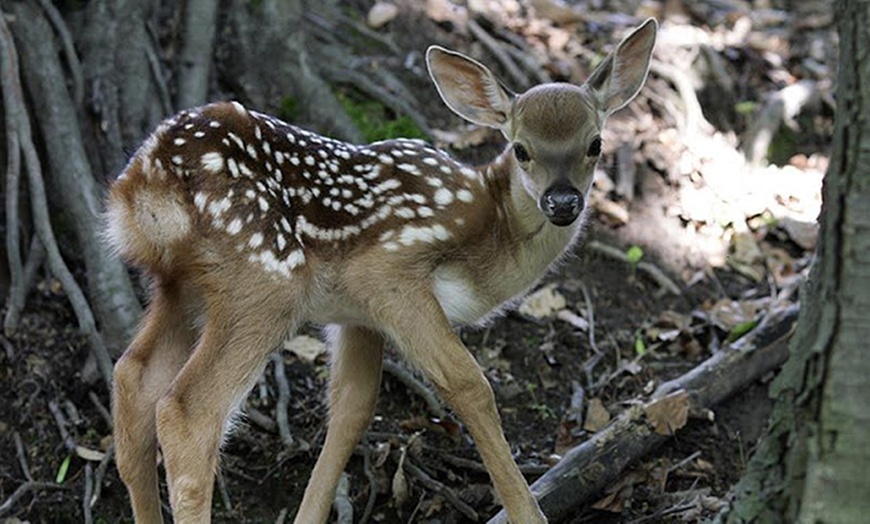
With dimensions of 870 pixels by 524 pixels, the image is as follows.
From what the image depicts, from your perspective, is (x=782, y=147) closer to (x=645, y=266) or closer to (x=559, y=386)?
(x=645, y=266)

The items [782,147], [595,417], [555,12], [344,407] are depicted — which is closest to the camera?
[344,407]

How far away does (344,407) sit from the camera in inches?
192

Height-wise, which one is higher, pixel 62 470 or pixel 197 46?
pixel 197 46

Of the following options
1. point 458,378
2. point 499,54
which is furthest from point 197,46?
point 458,378

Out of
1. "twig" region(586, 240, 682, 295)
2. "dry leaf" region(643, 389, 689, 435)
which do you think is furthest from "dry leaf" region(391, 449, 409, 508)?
"twig" region(586, 240, 682, 295)

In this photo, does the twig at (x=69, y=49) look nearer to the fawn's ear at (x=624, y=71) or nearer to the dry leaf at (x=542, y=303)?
the dry leaf at (x=542, y=303)

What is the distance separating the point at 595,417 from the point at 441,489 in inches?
37.4

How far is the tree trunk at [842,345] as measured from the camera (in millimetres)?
2865

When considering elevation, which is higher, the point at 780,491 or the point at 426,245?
the point at 780,491

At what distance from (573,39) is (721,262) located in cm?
211

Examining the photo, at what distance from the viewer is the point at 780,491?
120 inches

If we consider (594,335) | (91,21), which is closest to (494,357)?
(594,335)

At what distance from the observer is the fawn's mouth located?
441 cm

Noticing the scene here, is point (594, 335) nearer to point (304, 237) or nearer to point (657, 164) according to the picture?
point (657, 164)
